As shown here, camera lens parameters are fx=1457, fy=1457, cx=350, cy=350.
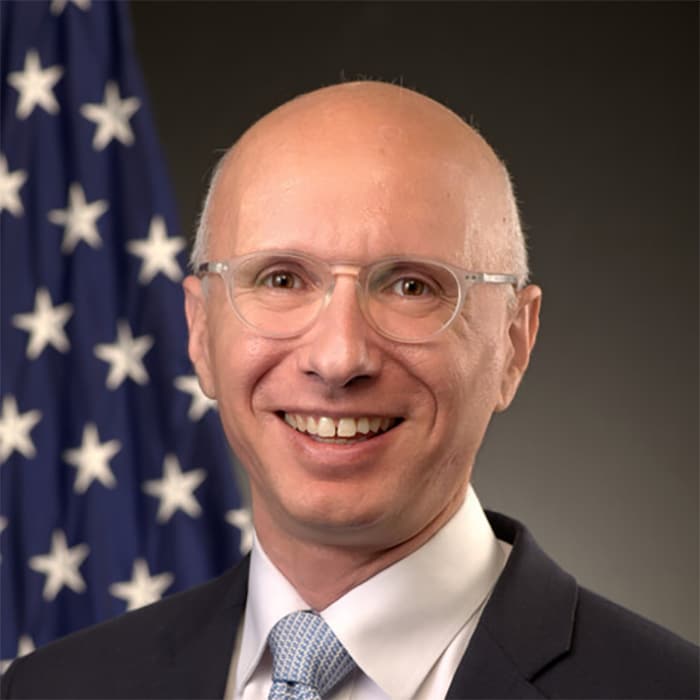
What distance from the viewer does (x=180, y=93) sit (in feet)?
17.1

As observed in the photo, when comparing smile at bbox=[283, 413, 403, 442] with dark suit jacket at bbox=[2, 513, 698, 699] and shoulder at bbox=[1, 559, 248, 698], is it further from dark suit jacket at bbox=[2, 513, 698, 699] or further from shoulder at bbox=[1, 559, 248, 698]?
shoulder at bbox=[1, 559, 248, 698]

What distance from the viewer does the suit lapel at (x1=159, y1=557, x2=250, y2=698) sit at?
243cm

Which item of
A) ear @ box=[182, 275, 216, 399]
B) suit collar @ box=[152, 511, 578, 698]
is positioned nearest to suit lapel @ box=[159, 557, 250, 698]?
suit collar @ box=[152, 511, 578, 698]

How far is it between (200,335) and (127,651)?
59 cm

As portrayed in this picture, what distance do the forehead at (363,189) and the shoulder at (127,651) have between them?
2.17 ft

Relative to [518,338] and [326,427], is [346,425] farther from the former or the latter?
[518,338]

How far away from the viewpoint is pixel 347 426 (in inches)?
85.7

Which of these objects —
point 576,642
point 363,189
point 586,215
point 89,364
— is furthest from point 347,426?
point 586,215

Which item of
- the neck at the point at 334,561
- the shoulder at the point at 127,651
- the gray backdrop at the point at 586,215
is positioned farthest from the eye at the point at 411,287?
the gray backdrop at the point at 586,215

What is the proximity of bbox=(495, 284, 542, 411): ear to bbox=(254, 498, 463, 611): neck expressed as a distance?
20 centimetres

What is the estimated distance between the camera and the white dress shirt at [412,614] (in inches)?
87.6

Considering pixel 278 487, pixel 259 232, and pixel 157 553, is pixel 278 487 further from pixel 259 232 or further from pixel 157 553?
pixel 157 553

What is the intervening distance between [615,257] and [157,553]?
6.42 feet

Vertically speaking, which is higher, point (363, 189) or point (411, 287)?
point (363, 189)
